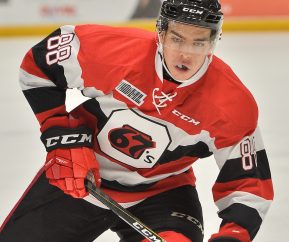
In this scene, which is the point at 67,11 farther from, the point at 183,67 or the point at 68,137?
the point at 183,67

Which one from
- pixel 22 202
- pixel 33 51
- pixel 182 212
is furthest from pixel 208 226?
pixel 33 51

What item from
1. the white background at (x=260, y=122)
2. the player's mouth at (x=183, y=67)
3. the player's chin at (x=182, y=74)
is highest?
the player's mouth at (x=183, y=67)

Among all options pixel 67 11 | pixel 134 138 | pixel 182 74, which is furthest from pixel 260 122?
pixel 67 11

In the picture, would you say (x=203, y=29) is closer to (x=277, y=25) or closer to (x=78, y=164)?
(x=78, y=164)

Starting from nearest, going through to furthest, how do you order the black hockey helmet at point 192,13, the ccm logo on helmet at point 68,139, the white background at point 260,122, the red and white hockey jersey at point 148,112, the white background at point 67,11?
the black hockey helmet at point 192,13, the red and white hockey jersey at point 148,112, the ccm logo on helmet at point 68,139, the white background at point 260,122, the white background at point 67,11

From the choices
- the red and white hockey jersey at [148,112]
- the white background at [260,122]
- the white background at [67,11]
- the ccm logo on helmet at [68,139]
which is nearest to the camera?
the red and white hockey jersey at [148,112]

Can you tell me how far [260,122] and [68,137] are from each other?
2178 mm

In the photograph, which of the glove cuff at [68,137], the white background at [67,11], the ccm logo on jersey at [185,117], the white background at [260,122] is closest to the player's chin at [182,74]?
the ccm logo on jersey at [185,117]

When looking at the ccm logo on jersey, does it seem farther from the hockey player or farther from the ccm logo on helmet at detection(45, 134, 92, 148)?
the ccm logo on helmet at detection(45, 134, 92, 148)

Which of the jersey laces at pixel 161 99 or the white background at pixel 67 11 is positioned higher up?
the jersey laces at pixel 161 99

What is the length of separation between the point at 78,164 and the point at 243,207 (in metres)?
0.53

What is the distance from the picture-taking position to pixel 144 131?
240 centimetres

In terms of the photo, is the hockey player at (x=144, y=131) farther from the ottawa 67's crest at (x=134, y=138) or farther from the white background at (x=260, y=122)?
the white background at (x=260, y=122)

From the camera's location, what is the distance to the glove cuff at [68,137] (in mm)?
2434
